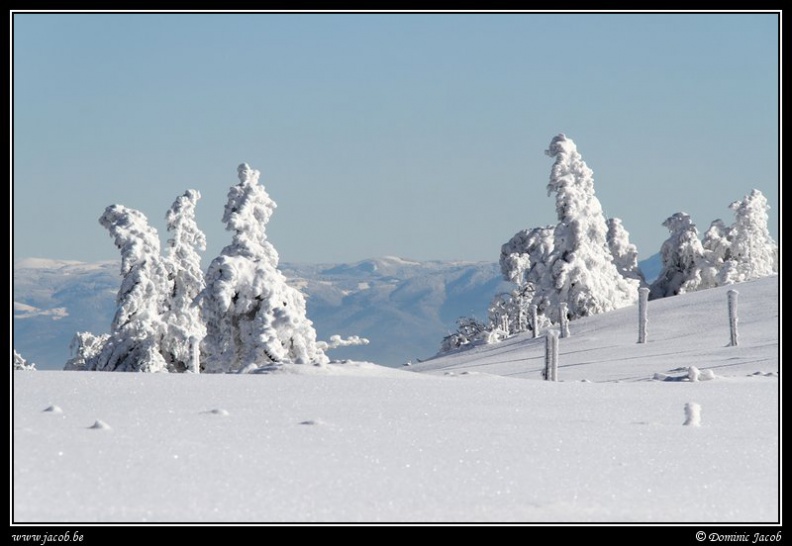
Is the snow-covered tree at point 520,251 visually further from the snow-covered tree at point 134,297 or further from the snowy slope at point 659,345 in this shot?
the snow-covered tree at point 134,297

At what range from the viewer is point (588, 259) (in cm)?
4703

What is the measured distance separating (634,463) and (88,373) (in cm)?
647

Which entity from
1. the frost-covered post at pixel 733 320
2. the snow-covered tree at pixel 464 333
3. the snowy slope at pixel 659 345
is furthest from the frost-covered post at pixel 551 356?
the snow-covered tree at pixel 464 333

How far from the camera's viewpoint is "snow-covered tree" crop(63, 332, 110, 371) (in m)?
40.0

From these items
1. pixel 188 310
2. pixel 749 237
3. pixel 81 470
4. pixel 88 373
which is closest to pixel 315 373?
pixel 88 373

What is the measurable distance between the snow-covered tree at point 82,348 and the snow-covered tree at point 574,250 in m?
19.0

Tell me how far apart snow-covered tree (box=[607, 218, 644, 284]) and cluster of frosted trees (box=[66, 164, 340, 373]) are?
106 feet

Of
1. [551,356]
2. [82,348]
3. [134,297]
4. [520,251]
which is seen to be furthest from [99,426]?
[520,251]

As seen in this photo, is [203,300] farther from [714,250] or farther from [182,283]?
[714,250]

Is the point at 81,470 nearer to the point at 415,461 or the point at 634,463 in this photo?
the point at 415,461

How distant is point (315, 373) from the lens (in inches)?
549

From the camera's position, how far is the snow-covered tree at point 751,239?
60.4 metres

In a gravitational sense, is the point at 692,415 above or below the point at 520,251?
below

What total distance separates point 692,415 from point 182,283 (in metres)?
26.7
